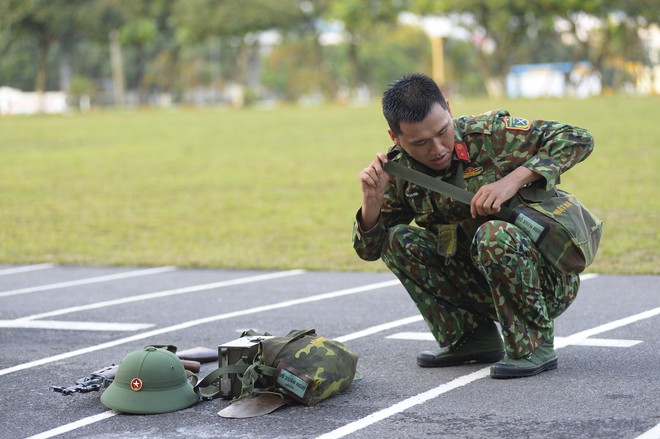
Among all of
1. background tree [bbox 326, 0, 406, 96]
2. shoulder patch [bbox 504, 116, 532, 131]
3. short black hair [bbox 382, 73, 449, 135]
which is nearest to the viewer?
short black hair [bbox 382, 73, 449, 135]

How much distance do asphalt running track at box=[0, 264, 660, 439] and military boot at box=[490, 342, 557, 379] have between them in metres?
0.05

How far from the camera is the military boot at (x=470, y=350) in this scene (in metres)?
5.62

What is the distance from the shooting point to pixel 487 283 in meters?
5.41

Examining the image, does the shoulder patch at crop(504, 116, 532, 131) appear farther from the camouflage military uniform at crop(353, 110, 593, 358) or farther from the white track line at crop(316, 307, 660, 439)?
the white track line at crop(316, 307, 660, 439)

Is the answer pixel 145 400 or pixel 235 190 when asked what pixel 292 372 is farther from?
pixel 235 190

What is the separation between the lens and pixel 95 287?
29.8 ft

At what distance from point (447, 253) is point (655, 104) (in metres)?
27.3

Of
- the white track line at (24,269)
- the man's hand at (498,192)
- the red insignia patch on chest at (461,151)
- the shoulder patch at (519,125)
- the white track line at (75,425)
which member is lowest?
the white track line at (75,425)

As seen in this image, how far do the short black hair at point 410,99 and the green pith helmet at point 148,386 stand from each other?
1511 millimetres

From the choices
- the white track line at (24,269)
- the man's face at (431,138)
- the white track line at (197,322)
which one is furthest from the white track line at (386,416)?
the white track line at (24,269)

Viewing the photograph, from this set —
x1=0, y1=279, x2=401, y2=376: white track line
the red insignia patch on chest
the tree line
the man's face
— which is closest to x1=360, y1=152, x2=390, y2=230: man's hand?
the man's face

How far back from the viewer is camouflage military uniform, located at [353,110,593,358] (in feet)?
16.7

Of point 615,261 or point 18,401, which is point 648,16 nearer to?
point 615,261

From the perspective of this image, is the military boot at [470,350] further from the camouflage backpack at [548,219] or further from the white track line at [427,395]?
the camouflage backpack at [548,219]
